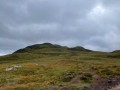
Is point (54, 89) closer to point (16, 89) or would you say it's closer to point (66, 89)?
point (66, 89)

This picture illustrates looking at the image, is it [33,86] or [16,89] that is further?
[33,86]

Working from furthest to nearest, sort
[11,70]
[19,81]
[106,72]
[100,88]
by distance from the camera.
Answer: [11,70] → [106,72] → [19,81] → [100,88]

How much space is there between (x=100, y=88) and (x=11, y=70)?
33.9 meters

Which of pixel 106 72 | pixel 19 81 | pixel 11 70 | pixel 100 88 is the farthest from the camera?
pixel 11 70

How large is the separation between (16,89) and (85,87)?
44.2ft

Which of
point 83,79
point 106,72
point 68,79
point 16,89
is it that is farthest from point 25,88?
point 106,72

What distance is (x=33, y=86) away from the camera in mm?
30672

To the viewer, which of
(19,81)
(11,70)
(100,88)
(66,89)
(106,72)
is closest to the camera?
(66,89)

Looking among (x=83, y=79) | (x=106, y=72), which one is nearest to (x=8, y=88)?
(x=83, y=79)

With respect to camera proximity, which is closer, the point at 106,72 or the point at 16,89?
the point at 16,89

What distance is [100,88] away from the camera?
30.6 m

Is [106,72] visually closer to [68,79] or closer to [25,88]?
[68,79]

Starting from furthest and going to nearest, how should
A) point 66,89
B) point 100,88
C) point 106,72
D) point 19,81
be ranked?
point 106,72 → point 19,81 → point 100,88 → point 66,89

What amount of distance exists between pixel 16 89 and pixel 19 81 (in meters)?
7.42
